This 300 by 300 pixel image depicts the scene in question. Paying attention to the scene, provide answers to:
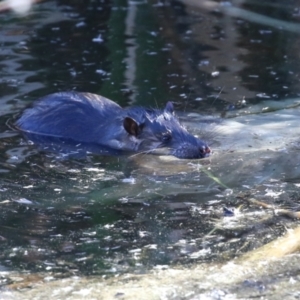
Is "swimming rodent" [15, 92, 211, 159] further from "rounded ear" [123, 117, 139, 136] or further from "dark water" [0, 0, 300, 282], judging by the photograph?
"dark water" [0, 0, 300, 282]

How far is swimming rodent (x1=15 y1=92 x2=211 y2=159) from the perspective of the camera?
5738 millimetres

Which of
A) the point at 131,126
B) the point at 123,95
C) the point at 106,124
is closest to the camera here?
the point at 131,126

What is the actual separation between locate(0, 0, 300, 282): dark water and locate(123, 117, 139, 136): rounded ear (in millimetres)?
371

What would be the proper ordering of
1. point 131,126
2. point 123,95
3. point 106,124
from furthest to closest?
point 123,95
point 106,124
point 131,126

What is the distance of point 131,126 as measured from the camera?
229 inches

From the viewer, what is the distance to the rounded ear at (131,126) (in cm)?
580

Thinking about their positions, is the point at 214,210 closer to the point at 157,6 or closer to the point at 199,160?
the point at 199,160

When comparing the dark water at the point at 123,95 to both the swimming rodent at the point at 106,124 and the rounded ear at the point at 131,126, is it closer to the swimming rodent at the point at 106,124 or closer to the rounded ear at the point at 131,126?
the swimming rodent at the point at 106,124

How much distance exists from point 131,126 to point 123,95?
1030 millimetres

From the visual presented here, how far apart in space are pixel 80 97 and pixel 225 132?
114 cm

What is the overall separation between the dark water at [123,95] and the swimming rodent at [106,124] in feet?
0.81

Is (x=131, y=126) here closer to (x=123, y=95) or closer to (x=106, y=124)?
(x=106, y=124)

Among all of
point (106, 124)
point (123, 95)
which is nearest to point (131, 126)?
point (106, 124)

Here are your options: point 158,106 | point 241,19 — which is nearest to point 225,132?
point 158,106
